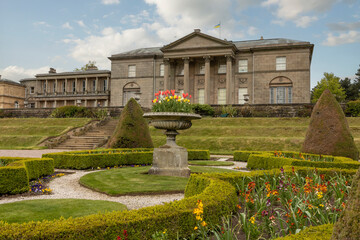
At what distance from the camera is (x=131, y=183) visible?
30.7 ft

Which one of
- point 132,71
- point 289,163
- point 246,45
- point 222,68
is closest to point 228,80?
→ point 222,68

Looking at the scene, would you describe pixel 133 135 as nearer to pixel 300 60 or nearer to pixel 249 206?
pixel 249 206

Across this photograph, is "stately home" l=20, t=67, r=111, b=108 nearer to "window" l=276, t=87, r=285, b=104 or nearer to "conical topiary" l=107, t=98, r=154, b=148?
"window" l=276, t=87, r=285, b=104

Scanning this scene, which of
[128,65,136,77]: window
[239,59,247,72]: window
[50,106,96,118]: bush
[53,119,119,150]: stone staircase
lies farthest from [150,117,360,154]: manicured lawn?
[128,65,136,77]: window

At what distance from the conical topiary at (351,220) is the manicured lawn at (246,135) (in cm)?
1953

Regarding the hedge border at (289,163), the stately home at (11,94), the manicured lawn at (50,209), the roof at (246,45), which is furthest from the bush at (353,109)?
the stately home at (11,94)

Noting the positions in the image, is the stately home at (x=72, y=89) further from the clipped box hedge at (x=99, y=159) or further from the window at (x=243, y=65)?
the clipped box hedge at (x=99, y=159)

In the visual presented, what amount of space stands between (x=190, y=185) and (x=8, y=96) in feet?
213

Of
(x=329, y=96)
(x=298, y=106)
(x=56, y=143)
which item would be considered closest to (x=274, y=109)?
(x=298, y=106)

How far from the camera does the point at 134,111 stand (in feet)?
52.0

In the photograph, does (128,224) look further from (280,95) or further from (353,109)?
(280,95)

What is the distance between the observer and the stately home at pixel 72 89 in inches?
2008

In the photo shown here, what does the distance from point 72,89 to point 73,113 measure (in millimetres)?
19184

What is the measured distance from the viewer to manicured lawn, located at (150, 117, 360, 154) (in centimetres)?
2181
